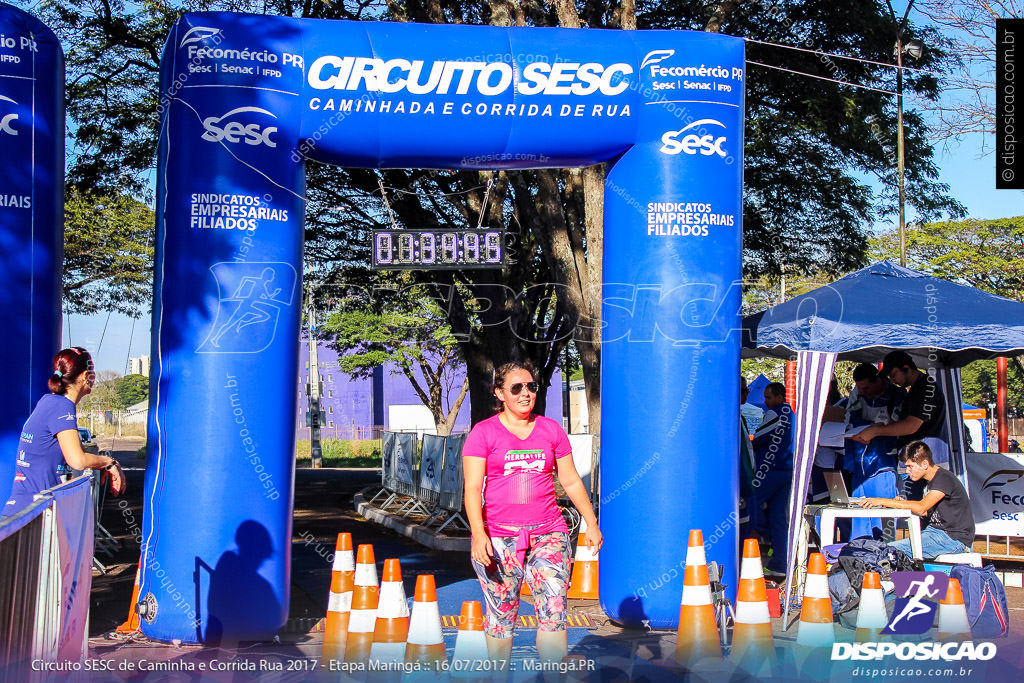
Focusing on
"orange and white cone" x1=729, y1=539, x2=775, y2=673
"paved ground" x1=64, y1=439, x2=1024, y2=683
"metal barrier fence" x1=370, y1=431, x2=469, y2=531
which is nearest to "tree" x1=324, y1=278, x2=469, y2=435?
"metal barrier fence" x1=370, y1=431, x2=469, y2=531

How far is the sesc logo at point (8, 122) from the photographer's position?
7602 millimetres

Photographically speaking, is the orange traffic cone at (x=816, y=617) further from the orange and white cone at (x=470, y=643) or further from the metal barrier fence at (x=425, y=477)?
the metal barrier fence at (x=425, y=477)

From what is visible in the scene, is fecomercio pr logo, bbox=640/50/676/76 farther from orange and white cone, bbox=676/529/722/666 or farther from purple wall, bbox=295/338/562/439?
purple wall, bbox=295/338/562/439

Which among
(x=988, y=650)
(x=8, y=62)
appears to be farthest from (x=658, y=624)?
(x=8, y=62)

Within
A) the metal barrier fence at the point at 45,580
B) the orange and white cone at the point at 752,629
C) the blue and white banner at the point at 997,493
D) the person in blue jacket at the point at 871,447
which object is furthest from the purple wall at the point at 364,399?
the metal barrier fence at the point at 45,580

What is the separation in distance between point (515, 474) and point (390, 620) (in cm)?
114

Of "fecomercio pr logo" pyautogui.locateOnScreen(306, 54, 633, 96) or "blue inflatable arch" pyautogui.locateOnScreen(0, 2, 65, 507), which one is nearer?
"fecomercio pr logo" pyautogui.locateOnScreen(306, 54, 633, 96)

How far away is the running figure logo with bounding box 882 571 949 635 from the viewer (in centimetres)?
651

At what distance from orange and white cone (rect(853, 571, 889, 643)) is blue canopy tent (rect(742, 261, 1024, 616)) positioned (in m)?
1.17

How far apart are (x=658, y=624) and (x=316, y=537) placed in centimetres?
703

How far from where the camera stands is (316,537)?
527 inches

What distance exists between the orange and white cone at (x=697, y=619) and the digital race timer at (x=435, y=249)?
317cm

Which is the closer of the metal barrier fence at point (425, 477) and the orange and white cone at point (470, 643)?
the orange and white cone at point (470, 643)

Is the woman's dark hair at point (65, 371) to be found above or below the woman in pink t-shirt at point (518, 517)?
above
